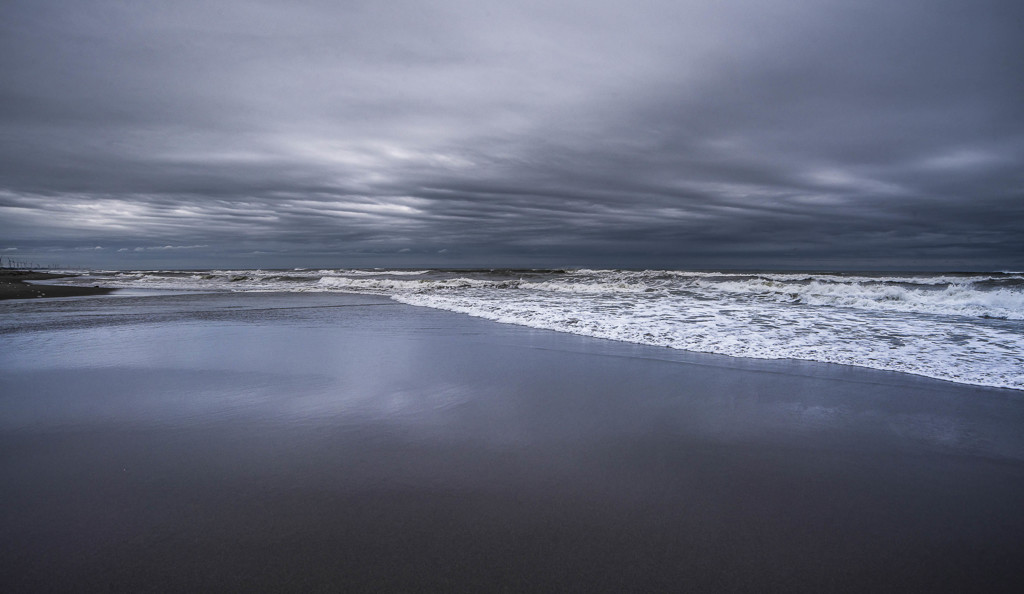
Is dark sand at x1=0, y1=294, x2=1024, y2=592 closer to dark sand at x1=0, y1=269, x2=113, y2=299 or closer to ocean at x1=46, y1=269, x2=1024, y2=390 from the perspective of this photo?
ocean at x1=46, y1=269, x2=1024, y2=390

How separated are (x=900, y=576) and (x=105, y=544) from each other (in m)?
3.68

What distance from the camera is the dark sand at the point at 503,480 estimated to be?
2264 millimetres

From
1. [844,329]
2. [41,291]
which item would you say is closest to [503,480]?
[844,329]

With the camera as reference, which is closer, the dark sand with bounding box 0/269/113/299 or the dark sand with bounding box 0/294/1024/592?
the dark sand with bounding box 0/294/1024/592

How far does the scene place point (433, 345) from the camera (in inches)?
317

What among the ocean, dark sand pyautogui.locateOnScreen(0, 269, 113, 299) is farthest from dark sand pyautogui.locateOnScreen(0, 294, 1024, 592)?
dark sand pyautogui.locateOnScreen(0, 269, 113, 299)

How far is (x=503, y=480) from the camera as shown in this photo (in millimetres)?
3166

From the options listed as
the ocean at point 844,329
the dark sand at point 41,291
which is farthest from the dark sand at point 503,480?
the dark sand at point 41,291

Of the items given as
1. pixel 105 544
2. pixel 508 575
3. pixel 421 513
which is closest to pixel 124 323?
pixel 105 544

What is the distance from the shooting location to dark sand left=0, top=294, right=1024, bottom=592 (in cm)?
226

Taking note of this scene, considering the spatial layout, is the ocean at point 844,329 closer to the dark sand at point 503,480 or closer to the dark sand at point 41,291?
the dark sand at point 503,480

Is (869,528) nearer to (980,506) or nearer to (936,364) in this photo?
(980,506)

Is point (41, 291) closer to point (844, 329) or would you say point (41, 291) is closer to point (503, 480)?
point (503, 480)

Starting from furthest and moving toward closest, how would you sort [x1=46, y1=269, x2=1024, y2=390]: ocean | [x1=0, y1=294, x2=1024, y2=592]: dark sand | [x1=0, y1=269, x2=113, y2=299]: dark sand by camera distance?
[x1=0, y1=269, x2=113, y2=299]: dark sand, [x1=46, y1=269, x2=1024, y2=390]: ocean, [x1=0, y1=294, x2=1024, y2=592]: dark sand
